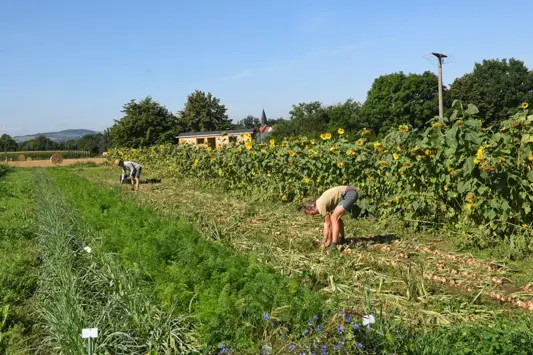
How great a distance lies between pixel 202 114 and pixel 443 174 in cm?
6338

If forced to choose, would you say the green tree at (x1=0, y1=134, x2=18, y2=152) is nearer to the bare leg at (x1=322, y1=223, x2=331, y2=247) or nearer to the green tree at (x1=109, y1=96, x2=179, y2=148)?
the green tree at (x1=109, y1=96, x2=179, y2=148)

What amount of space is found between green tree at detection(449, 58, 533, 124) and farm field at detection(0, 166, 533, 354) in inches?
2001

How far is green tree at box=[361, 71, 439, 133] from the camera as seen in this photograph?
202 ft

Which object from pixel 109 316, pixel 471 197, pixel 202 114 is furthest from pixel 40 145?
pixel 109 316

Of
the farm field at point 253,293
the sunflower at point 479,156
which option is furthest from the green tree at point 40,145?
the sunflower at point 479,156

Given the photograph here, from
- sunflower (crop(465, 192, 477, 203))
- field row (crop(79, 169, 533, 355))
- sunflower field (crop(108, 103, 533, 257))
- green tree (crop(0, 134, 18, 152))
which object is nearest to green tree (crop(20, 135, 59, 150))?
green tree (crop(0, 134, 18, 152))

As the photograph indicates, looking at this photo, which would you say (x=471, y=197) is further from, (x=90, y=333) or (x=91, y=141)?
(x=91, y=141)

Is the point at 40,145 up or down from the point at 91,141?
down

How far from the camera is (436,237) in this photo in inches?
316

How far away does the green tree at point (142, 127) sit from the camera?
148 ft

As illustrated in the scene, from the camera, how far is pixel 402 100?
204 feet

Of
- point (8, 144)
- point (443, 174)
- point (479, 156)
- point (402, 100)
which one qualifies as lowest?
point (443, 174)

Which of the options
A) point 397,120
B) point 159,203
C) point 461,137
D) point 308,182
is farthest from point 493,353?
point 397,120

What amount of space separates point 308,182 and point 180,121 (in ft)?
199
